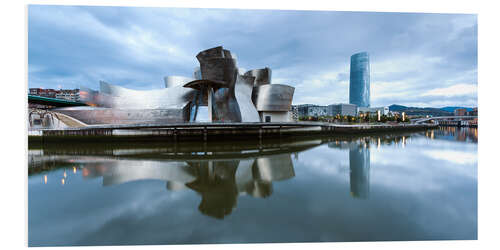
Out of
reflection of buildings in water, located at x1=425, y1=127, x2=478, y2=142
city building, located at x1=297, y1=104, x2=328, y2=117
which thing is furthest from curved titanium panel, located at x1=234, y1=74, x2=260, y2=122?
city building, located at x1=297, y1=104, x2=328, y2=117

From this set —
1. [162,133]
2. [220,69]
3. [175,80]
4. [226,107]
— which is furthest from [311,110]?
[162,133]

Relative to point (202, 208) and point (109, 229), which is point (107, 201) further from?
point (202, 208)

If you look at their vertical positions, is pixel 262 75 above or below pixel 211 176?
above

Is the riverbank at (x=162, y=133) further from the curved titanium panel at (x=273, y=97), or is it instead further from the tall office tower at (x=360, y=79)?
the tall office tower at (x=360, y=79)

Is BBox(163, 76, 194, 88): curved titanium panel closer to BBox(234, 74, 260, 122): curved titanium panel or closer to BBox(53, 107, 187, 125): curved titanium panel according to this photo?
BBox(53, 107, 187, 125): curved titanium panel

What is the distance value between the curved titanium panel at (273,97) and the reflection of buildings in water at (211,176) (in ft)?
50.0

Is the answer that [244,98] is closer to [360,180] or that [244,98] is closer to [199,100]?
[199,100]

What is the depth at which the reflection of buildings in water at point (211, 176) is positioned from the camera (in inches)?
161

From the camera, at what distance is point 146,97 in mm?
20453

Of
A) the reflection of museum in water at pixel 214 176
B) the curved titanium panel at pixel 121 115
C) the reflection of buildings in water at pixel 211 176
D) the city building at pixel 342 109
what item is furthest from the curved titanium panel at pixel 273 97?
the city building at pixel 342 109

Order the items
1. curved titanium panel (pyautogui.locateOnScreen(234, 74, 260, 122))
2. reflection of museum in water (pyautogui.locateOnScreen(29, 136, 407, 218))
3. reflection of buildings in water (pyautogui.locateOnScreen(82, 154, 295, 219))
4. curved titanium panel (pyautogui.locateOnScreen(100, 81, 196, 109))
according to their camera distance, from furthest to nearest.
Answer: curved titanium panel (pyautogui.locateOnScreen(100, 81, 196, 109)) → curved titanium panel (pyautogui.locateOnScreen(234, 74, 260, 122)) → reflection of museum in water (pyautogui.locateOnScreen(29, 136, 407, 218)) → reflection of buildings in water (pyautogui.locateOnScreen(82, 154, 295, 219))

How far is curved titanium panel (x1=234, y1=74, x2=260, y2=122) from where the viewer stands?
18.8 metres

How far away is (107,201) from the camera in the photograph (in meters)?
4.04

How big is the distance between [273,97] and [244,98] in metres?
4.37
